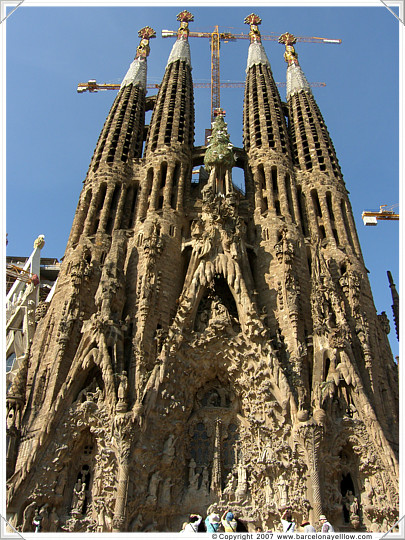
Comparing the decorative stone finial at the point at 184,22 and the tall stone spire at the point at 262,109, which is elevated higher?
the decorative stone finial at the point at 184,22

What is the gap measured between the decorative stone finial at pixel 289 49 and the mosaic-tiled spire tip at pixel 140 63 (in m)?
9.68

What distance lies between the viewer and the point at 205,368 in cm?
1747

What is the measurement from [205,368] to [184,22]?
28.2 meters

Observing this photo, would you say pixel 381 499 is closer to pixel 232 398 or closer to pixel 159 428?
pixel 232 398

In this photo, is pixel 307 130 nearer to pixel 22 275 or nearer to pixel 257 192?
pixel 257 192

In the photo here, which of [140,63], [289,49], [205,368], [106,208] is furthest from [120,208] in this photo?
[289,49]

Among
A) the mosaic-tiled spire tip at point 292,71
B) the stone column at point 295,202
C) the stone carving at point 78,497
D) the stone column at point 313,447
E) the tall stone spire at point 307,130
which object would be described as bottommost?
the stone carving at point 78,497

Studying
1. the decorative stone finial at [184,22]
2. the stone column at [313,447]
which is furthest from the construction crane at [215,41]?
the stone column at [313,447]

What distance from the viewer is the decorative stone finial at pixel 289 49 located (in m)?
32.4

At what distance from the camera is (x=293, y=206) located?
2298 cm

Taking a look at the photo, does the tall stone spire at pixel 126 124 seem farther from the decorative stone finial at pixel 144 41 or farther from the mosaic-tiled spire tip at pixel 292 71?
the mosaic-tiled spire tip at pixel 292 71

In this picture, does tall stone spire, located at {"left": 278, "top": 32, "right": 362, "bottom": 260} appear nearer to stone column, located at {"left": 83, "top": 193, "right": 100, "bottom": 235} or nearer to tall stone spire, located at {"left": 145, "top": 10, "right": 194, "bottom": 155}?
tall stone spire, located at {"left": 145, "top": 10, "right": 194, "bottom": 155}

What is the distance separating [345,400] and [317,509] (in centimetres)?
382

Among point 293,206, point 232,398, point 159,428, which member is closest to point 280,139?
point 293,206
